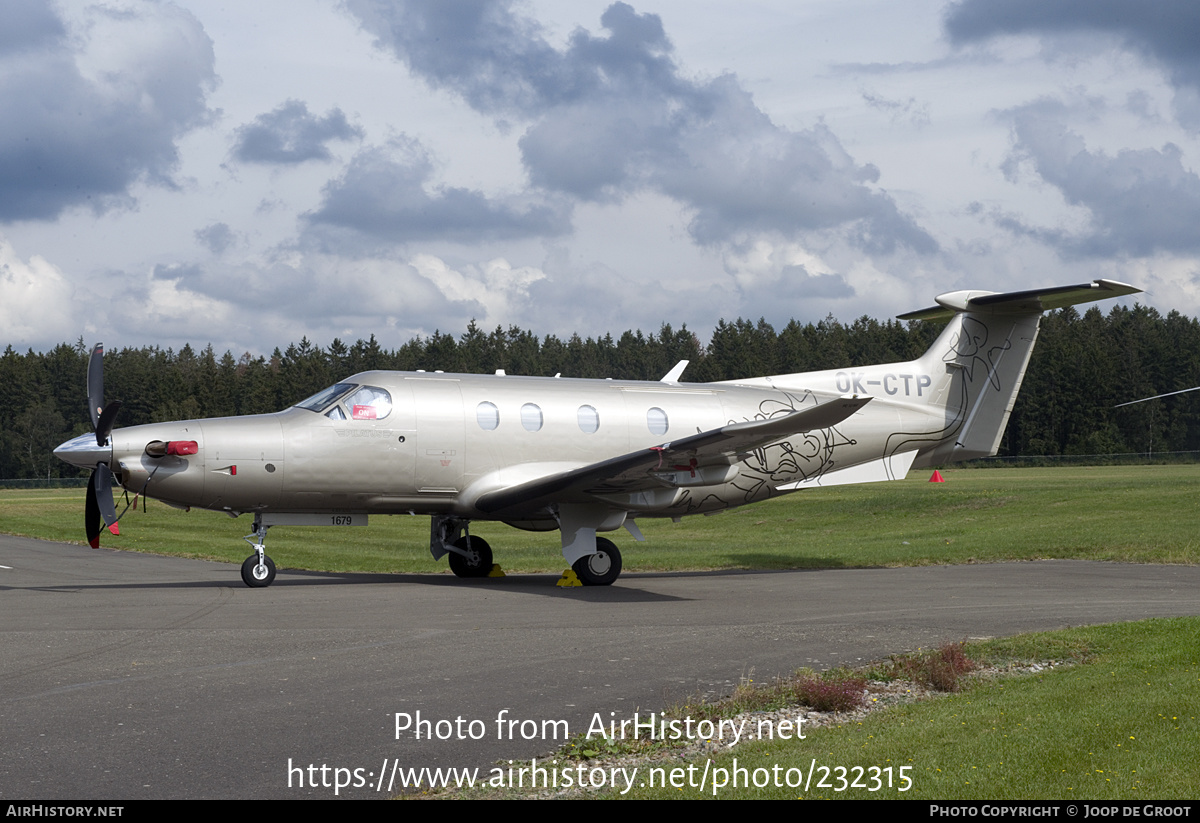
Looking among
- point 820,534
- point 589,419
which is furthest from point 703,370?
point 589,419

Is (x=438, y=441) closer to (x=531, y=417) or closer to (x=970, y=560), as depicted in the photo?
(x=531, y=417)

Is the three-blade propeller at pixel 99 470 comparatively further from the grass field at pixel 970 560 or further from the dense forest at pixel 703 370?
the dense forest at pixel 703 370

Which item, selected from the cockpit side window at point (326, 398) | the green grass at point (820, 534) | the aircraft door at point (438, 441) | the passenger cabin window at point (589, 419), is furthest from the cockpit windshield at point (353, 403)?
the green grass at point (820, 534)

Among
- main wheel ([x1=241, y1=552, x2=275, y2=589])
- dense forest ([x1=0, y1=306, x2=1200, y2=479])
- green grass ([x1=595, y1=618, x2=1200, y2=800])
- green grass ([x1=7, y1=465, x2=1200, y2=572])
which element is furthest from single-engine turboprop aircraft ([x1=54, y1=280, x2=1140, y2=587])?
dense forest ([x1=0, y1=306, x2=1200, y2=479])

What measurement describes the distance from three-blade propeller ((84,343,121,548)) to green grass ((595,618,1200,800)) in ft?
39.4

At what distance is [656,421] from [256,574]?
7.63 m

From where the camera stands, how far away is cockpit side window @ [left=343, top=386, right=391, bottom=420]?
58.0 feet

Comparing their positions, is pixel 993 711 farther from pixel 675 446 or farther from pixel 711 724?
pixel 675 446

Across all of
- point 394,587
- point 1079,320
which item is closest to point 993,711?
point 394,587

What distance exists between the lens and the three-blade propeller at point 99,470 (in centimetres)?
1573

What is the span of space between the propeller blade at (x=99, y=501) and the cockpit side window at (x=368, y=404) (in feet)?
12.7

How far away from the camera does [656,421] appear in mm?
19625

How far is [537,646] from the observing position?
10789 mm
